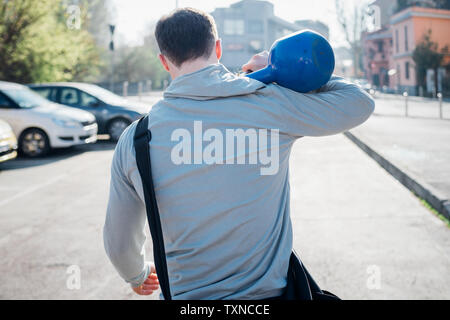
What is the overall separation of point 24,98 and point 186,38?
11.4 m

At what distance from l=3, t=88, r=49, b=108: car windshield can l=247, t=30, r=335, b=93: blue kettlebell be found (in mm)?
11106

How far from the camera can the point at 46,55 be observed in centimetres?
1691

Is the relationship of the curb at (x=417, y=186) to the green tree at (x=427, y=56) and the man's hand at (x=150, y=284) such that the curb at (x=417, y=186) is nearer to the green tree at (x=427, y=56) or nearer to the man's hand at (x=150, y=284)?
the man's hand at (x=150, y=284)

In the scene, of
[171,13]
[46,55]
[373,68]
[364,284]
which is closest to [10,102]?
[46,55]

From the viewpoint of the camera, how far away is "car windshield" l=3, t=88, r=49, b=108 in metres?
11.4

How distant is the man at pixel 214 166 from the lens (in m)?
1.41

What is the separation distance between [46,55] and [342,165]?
39.8ft

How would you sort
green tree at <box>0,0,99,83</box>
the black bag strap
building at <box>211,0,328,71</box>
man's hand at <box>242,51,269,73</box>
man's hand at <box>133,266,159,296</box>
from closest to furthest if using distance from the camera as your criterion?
the black bag strap → man's hand at <box>242,51,269,73</box> → man's hand at <box>133,266,159,296</box> → building at <box>211,0,328,71</box> → green tree at <box>0,0,99,83</box>

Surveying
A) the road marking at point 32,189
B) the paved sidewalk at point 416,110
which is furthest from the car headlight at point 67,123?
the paved sidewalk at point 416,110

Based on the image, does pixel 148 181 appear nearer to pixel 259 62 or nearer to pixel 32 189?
pixel 259 62

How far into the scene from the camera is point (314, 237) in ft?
16.5

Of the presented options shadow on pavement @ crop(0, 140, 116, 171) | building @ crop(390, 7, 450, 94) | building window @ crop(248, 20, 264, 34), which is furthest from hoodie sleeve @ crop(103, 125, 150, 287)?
building @ crop(390, 7, 450, 94)

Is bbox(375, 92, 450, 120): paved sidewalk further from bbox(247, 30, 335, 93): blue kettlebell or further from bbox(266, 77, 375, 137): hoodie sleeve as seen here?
bbox(247, 30, 335, 93): blue kettlebell

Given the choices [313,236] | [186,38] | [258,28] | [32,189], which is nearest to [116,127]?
[32,189]
